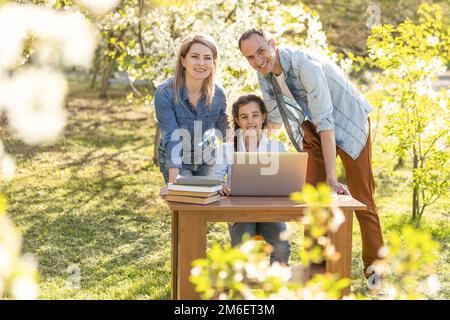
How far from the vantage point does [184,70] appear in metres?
4.38

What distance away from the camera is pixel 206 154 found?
4477 mm

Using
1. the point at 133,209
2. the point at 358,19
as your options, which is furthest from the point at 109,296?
the point at 358,19

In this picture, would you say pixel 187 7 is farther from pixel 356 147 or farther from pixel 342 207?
pixel 342 207

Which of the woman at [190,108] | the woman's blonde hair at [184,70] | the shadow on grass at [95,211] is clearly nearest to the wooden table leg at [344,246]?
the woman at [190,108]

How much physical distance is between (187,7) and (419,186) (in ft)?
11.0

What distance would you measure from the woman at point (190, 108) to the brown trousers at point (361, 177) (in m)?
0.56

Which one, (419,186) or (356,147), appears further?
(419,186)

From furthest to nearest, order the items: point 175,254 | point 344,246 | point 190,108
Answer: point 190,108
point 175,254
point 344,246

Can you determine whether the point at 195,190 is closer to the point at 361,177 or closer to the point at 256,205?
the point at 256,205

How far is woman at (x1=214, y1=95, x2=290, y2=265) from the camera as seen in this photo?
4.38 meters

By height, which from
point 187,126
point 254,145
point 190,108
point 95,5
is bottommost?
point 254,145

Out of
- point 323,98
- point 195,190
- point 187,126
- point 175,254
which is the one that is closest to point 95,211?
point 187,126

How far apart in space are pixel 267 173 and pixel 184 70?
0.91 metres

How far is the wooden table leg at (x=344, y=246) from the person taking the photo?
3.70m
